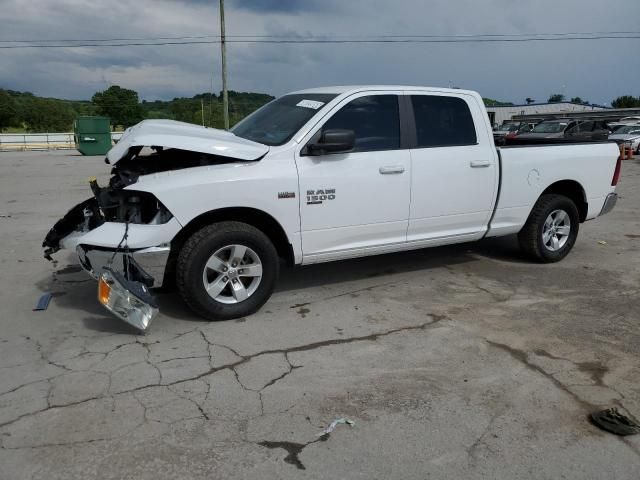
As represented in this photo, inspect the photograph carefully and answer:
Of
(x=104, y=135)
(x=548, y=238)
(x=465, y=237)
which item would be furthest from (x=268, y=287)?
(x=104, y=135)

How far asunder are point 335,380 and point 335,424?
547mm

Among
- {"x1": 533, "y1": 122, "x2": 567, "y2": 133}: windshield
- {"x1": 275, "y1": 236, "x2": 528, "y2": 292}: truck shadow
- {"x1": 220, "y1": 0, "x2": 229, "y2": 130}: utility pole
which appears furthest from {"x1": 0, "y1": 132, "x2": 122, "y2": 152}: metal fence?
{"x1": 275, "y1": 236, "x2": 528, "y2": 292}: truck shadow

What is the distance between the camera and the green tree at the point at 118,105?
74.8 meters

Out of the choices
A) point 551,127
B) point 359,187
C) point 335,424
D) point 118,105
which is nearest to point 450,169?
point 359,187

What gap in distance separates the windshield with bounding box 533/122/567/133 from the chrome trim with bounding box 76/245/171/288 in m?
23.0

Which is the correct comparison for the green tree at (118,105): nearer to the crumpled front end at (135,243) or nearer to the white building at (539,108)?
the white building at (539,108)

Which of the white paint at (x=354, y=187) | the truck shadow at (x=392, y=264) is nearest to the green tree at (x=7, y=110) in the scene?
the truck shadow at (x=392, y=264)

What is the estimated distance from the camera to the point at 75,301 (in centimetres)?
511

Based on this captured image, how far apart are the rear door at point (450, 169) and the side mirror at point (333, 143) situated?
850 millimetres

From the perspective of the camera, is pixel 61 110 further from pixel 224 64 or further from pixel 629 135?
pixel 629 135

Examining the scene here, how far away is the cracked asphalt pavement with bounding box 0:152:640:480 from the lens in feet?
9.29

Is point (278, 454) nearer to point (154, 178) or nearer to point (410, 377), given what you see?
point (410, 377)

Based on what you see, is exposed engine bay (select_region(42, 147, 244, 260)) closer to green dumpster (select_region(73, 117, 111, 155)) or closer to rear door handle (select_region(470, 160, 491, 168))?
rear door handle (select_region(470, 160, 491, 168))

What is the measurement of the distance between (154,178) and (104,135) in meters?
26.0
